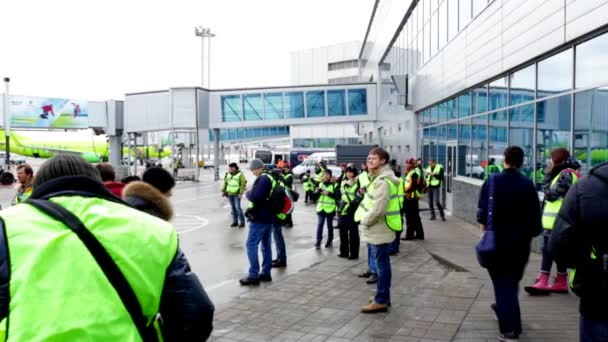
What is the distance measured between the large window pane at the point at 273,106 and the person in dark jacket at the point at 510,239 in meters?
30.3

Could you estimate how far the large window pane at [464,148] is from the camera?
15.0 m

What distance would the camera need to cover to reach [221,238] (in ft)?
40.3

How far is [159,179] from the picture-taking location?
4.16 m

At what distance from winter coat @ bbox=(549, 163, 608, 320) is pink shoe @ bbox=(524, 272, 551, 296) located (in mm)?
3782

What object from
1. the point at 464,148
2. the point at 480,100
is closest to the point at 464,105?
the point at 464,148

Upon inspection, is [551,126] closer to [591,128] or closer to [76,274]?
[591,128]

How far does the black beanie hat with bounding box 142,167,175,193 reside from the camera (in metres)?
4.14

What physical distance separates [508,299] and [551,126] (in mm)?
5737

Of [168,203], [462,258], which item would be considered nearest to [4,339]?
[168,203]

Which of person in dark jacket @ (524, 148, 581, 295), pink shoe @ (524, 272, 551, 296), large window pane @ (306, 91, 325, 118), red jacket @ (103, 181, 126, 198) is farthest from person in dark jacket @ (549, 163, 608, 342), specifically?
large window pane @ (306, 91, 325, 118)

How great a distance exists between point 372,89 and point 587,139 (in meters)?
25.4

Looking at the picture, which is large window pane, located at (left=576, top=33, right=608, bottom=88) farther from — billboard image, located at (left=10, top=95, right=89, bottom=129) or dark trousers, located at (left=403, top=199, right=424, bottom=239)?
billboard image, located at (left=10, top=95, right=89, bottom=129)

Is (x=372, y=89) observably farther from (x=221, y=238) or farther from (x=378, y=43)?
(x=221, y=238)

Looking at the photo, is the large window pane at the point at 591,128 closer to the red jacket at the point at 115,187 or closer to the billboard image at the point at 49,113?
the red jacket at the point at 115,187
